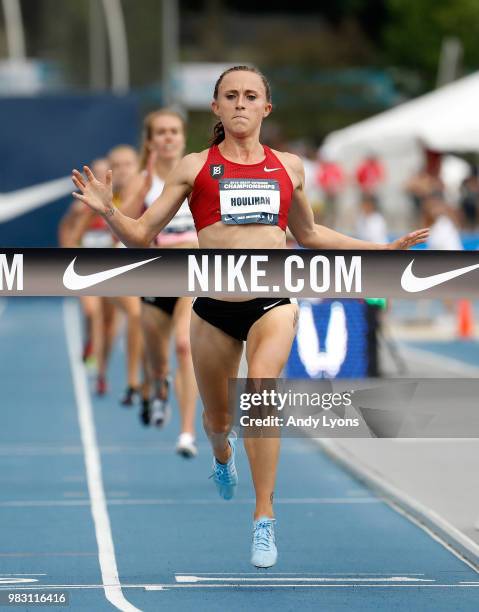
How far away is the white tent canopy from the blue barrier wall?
179 inches

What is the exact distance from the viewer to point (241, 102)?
25.6 ft

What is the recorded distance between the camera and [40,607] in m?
7.24

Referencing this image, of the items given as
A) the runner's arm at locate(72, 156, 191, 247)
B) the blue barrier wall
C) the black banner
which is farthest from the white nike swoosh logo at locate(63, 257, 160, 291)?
the blue barrier wall

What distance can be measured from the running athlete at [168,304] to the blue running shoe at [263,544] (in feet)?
13.1

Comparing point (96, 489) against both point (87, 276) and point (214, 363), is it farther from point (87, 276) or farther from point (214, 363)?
point (87, 276)

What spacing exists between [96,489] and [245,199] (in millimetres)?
3990

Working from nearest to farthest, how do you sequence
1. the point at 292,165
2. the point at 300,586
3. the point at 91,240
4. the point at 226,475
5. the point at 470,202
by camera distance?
the point at 300,586 → the point at 292,165 → the point at 226,475 → the point at 91,240 → the point at 470,202

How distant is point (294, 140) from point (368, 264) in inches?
2504

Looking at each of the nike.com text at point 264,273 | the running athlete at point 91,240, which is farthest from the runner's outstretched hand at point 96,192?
the running athlete at point 91,240

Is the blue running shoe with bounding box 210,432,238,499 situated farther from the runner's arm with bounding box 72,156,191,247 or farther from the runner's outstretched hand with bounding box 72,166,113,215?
the runner's outstretched hand with bounding box 72,166,113,215

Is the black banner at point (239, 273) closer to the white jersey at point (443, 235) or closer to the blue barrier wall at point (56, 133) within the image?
the white jersey at point (443, 235)

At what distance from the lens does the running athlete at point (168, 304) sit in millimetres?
11734

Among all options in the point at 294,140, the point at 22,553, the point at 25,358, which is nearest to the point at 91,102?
the point at 25,358

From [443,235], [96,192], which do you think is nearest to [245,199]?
[96,192]
